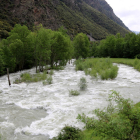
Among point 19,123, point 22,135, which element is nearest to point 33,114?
point 19,123

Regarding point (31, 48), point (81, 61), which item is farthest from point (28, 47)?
point (81, 61)

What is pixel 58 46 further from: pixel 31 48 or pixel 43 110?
pixel 43 110

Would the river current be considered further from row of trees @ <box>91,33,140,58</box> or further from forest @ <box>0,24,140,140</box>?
row of trees @ <box>91,33,140,58</box>

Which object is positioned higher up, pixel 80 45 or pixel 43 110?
pixel 80 45

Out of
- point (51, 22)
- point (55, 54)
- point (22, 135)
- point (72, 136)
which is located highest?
point (51, 22)

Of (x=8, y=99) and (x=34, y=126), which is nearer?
(x=34, y=126)

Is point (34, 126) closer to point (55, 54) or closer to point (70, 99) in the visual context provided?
point (70, 99)

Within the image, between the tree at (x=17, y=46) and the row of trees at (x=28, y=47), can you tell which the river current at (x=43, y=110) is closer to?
the row of trees at (x=28, y=47)

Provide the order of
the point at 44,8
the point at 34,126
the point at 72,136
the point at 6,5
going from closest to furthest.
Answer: the point at 72,136
the point at 34,126
the point at 6,5
the point at 44,8

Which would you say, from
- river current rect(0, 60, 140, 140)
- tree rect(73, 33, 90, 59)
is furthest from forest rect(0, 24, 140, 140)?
river current rect(0, 60, 140, 140)

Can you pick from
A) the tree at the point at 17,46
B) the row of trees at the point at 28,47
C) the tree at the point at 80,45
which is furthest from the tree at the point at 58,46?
the tree at the point at 80,45

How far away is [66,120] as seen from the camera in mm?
7566

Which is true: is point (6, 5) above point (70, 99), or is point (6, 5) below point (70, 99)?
above

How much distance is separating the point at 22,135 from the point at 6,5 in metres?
85.0
